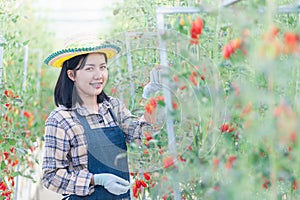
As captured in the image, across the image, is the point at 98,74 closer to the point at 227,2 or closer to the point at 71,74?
the point at 71,74

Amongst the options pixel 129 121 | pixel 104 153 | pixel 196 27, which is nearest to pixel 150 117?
pixel 129 121

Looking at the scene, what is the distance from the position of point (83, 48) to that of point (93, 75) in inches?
4.8

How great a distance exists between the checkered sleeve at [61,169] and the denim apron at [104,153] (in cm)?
Answer: 6

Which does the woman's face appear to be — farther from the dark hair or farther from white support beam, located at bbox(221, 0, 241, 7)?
white support beam, located at bbox(221, 0, 241, 7)

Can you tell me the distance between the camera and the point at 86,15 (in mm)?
12789

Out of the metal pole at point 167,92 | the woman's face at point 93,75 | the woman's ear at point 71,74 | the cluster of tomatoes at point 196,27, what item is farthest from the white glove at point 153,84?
the cluster of tomatoes at point 196,27

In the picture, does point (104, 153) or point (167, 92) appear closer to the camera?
point (167, 92)

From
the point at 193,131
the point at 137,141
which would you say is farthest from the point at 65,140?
the point at 193,131

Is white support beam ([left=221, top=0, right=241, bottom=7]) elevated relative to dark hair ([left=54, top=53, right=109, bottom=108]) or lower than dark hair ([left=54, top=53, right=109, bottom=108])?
elevated

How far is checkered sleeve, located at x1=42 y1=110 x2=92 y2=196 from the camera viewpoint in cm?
265

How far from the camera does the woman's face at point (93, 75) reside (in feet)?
8.84

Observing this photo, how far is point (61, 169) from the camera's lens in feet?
8.73

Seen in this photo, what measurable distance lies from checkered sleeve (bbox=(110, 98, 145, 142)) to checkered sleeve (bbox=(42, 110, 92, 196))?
0.78 feet

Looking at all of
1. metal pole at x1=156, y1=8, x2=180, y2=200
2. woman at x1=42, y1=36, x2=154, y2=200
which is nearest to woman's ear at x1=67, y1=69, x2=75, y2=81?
woman at x1=42, y1=36, x2=154, y2=200
